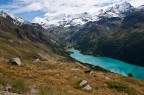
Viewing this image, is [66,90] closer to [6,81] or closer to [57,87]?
[57,87]

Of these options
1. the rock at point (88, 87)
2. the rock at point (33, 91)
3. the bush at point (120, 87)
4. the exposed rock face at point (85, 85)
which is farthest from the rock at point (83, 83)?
the rock at point (33, 91)

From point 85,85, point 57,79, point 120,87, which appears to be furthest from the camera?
point 120,87

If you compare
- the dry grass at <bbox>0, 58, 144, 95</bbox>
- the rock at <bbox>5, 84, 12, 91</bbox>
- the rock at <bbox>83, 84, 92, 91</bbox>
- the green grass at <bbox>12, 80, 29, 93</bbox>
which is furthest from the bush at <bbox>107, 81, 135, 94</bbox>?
the rock at <bbox>5, 84, 12, 91</bbox>

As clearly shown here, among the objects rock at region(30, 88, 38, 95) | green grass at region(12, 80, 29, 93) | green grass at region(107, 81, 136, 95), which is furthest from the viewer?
green grass at region(107, 81, 136, 95)

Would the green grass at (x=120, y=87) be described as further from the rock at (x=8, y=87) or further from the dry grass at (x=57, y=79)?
the rock at (x=8, y=87)

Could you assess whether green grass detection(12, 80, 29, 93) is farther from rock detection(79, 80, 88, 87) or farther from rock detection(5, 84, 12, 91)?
rock detection(79, 80, 88, 87)

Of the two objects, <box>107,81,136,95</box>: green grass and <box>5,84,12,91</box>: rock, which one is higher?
<box>5,84,12,91</box>: rock

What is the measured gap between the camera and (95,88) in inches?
1427

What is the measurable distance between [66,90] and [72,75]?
808 centimetres

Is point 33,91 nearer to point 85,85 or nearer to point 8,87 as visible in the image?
point 8,87

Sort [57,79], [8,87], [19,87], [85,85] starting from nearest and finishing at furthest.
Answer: [19,87] → [8,87] → [85,85] → [57,79]

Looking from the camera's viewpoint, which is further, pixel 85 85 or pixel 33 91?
pixel 85 85

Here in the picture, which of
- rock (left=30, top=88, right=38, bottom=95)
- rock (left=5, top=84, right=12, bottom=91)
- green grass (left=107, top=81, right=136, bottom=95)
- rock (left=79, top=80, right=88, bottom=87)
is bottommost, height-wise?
green grass (left=107, top=81, right=136, bottom=95)

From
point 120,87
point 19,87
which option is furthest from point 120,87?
point 19,87
